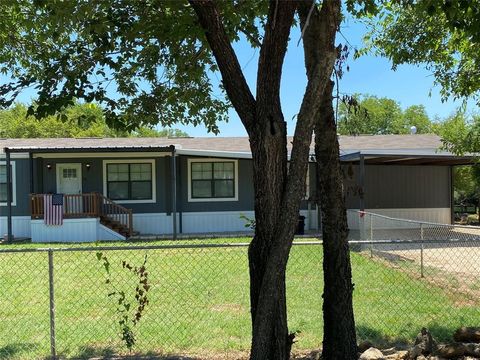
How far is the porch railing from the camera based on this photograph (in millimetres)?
17844

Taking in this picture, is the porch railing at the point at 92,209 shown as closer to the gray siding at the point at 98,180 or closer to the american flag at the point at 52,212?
the american flag at the point at 52,212

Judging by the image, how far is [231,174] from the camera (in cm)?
2012

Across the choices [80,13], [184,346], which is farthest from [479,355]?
[80,13]

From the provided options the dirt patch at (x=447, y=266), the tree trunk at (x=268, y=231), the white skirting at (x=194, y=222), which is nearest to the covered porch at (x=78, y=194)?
the white skirting at (x=194, y=222)

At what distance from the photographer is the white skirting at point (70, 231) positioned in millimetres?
17703

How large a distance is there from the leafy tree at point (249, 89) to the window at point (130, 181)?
13.0 meters

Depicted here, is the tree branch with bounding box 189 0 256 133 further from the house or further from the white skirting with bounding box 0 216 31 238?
the white skirting with bounding box 0 216 31 238

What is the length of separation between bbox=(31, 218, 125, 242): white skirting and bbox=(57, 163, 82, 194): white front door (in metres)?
2.02

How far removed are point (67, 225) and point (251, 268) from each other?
50.8 feet

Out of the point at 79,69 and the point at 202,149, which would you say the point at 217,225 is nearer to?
the point at 202,149

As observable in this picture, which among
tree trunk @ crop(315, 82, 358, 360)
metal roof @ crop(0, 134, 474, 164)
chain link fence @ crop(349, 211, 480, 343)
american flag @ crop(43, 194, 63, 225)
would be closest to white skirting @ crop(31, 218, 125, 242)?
american flag @ crop(43, 194, 63, 225)

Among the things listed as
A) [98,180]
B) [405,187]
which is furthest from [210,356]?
[405,187]

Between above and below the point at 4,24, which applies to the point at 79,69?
below

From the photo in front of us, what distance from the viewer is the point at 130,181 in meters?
19.7
